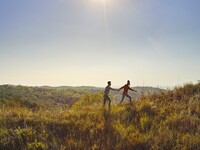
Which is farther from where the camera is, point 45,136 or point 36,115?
point 36,115

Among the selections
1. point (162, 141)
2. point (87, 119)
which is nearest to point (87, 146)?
point (162, 141)

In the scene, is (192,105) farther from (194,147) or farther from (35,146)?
(35,146)

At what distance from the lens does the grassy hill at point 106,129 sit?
6809mm

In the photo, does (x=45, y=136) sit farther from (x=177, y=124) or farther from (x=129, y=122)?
(x=177, y=124)

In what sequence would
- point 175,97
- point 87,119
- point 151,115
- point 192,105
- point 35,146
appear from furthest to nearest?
point 175,97, point 192,105, point 151,115, point 87,119, point 35,146

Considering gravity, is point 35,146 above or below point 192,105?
below

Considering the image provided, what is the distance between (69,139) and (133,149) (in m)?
1.69

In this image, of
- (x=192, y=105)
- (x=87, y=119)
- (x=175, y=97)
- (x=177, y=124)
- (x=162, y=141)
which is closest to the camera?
(x=162, y=141)

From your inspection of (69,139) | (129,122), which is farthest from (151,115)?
(69,139)

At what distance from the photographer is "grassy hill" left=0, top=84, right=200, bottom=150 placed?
268 inches

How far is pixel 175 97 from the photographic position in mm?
13625

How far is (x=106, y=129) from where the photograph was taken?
8.09 metres

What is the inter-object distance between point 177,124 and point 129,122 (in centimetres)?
149

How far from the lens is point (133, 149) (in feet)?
22.1
